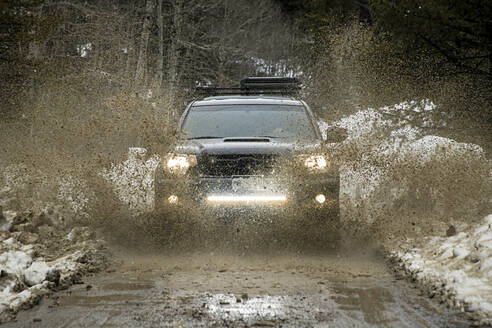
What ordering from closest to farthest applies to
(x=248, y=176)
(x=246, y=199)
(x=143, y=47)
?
(x=246, y=199), (x=248, y=176), (x=143, y=47)

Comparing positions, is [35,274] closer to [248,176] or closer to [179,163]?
[179,163]

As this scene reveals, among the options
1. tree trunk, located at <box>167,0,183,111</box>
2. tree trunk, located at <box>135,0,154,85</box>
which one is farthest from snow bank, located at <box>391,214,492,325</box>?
tree trunk, located at <box>167,0,183,111</box>

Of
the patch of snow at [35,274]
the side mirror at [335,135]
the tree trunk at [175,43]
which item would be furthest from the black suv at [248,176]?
the tree trunk at [175,43]

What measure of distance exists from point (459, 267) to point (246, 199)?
2123 millimetres

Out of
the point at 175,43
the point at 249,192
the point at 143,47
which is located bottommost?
the point at 249,192

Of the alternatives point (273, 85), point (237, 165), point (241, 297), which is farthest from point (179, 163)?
point (273, 85)

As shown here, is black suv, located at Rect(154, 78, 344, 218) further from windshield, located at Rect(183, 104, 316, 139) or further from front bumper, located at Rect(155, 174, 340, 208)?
windshield, located at Rect(183, 104, 316, 139)

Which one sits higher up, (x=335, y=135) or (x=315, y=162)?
(x=335, y=135)

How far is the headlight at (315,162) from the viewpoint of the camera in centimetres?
639

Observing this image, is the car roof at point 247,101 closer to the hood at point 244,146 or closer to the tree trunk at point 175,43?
the hood at point 244,146

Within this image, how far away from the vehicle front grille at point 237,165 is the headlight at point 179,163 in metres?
0.11

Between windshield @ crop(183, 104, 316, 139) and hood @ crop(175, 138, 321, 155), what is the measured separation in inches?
18.7

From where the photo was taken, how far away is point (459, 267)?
17.4 ft

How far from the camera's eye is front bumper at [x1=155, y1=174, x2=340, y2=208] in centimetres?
615
